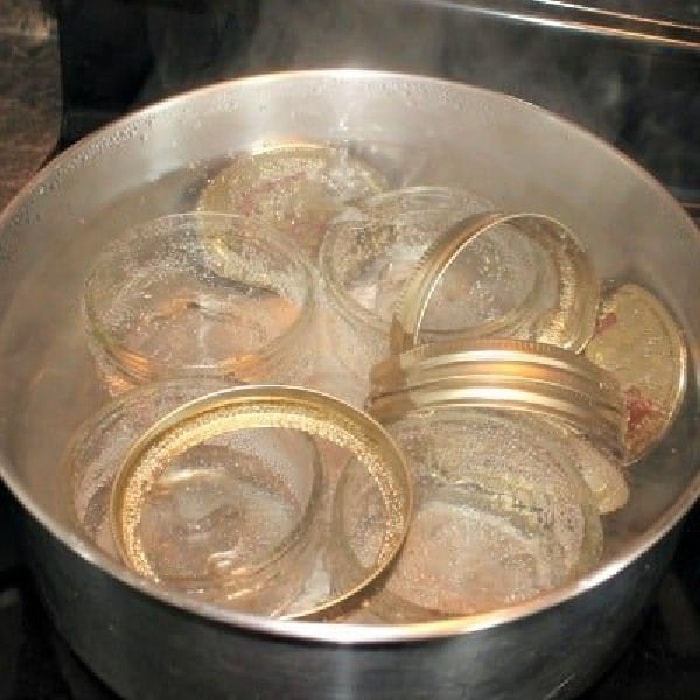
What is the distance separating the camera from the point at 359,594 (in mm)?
590

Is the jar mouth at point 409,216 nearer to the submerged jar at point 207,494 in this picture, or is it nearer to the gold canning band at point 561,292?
the gold canning band at point 561,292

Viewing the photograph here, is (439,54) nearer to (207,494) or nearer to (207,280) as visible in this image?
(207,280)

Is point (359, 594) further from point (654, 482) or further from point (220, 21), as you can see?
point (220, 21)

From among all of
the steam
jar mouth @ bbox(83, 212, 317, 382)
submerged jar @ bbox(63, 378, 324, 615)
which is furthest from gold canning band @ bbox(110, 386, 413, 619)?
the steam

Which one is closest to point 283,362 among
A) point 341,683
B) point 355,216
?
point 355,216

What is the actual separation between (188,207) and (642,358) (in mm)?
A: 339

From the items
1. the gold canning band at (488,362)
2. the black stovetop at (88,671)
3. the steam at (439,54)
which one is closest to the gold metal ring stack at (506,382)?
the gold canning band at (488,362)

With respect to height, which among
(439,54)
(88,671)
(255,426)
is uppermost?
(439,54)

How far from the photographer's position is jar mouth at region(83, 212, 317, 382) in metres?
0.83

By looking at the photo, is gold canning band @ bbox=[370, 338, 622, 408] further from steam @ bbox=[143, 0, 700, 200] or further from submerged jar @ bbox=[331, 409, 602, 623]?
steam @ bbox=[143, 0, 700, 200]

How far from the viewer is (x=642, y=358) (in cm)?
80

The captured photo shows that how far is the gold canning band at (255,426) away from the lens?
66 centimetres

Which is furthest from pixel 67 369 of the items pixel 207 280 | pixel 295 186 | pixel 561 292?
pixel 561 292

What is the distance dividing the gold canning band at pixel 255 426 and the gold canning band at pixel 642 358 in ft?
0.54
